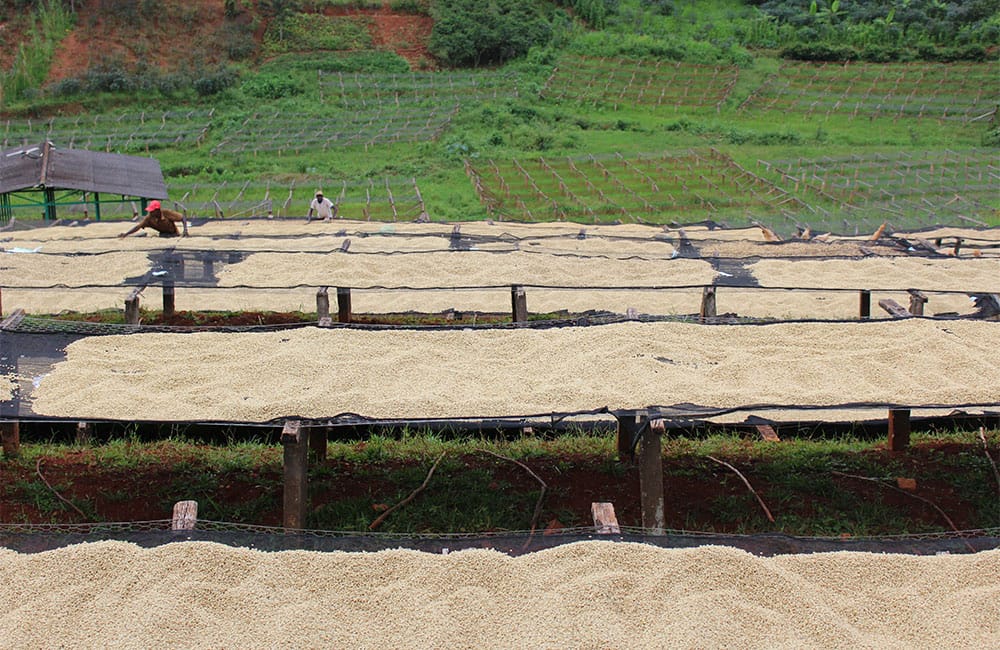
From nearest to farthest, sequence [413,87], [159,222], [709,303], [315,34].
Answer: [709,303]
[159,222]
[413,87]
[315,34]

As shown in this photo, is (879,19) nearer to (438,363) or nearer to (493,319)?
(493,319)

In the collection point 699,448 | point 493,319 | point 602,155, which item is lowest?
point 699,448

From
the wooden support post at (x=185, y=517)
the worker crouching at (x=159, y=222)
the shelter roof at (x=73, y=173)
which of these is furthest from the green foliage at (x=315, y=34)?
A: the wooden support post at (x=185, y=517)

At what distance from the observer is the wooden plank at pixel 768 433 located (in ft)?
20.1

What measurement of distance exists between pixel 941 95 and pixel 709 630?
101 ft

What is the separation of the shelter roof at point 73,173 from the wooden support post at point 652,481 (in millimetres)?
12472

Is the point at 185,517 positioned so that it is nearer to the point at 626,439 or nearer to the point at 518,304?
the point at 626,439

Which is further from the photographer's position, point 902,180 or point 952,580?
point 902,180

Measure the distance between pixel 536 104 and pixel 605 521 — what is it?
27078mm

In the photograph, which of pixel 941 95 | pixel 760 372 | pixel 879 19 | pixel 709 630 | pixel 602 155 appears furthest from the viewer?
pixel 879 19

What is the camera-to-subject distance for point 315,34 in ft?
116

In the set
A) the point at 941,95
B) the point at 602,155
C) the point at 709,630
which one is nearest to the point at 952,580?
the point at 709,630

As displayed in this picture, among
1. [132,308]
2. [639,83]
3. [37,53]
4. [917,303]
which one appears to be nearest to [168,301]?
[132,308]

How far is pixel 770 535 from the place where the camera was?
3939 mm
